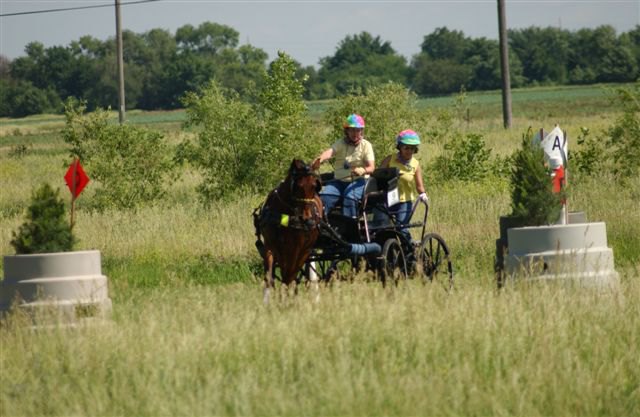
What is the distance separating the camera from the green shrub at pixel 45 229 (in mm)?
11914

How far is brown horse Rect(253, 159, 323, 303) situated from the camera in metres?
13.0

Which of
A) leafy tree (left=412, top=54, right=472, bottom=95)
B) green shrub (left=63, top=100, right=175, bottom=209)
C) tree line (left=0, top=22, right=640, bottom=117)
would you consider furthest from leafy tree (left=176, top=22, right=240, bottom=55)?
green shrub (left=63, top=100, right=175, bottom=209)

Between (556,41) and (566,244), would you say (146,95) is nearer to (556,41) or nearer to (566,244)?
(556,41)

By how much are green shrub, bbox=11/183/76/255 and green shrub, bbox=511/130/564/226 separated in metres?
4.30

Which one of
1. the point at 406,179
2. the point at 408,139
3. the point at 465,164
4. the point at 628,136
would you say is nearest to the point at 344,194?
the point at 406,179

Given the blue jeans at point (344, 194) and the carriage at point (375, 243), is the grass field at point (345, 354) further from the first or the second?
the blue jeans at point (344, 194)

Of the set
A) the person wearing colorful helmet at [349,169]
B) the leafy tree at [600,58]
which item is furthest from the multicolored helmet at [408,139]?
the leafy tree at [600,58]

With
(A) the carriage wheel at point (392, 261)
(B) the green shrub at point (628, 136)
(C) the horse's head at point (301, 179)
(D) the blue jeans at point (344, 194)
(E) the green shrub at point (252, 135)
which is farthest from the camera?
(E) the green shrub at point (252, 135)

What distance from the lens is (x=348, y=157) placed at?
14891 mm

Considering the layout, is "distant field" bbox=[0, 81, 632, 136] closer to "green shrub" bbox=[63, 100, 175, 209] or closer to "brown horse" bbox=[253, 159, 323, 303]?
"green shrub" bbox=[63, 100, 175, 209]

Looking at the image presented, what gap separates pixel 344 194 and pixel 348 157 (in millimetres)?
477

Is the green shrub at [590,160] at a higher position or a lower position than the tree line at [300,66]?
lower

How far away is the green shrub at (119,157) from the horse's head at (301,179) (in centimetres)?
1507

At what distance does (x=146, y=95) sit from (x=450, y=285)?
423 ft
